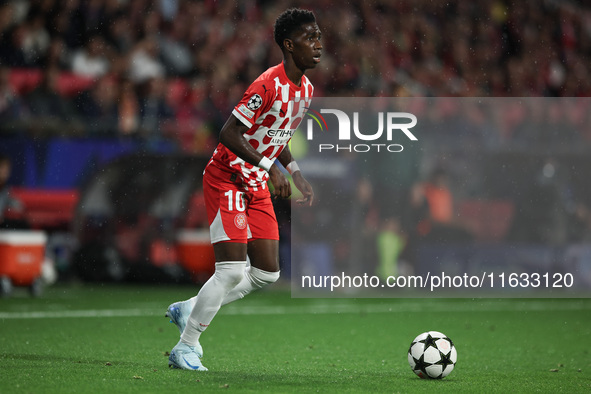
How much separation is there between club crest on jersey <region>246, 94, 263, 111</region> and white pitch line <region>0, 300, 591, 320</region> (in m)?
4.53

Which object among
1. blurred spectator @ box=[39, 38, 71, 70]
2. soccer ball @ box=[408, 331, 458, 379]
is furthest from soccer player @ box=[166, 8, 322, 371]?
blurred spectator @ box=[39, 38, 71, 70]

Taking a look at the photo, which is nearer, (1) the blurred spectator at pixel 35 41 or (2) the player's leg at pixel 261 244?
(2) the player's leg at pixel 261 244

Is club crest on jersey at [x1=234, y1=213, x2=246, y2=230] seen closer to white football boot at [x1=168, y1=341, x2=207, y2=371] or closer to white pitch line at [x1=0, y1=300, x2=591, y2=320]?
white football boot at [x1=168, y1=341, x2=207, y2=371]

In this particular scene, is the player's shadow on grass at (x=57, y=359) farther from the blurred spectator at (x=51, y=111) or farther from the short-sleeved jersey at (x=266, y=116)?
the blurred spectator at (x=51, y=111)

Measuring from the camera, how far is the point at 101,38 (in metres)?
15.4

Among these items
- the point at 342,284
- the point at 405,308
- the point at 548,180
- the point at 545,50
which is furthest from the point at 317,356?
the point at 545,50

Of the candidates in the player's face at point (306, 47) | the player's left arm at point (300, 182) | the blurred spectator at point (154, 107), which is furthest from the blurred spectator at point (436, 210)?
the player's face at point (306, 47)

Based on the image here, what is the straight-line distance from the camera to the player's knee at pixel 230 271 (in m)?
5.90

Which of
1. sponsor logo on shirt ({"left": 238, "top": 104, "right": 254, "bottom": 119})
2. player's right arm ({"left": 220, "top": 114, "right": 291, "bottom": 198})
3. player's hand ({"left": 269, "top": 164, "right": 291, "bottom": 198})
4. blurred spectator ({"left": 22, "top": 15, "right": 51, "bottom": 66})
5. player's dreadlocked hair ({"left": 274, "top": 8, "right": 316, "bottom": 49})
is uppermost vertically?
player's dreadlocked hair ({"left": 274, "top": 8, "right": 316, "bottom": 49})

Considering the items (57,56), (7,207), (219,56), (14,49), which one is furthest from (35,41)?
(7,207)

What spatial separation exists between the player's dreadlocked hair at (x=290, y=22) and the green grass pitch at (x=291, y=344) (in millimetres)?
2103

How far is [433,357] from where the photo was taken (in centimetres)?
584

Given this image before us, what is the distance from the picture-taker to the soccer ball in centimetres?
584

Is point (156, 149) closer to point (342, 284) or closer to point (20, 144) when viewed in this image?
point (20, 144)
